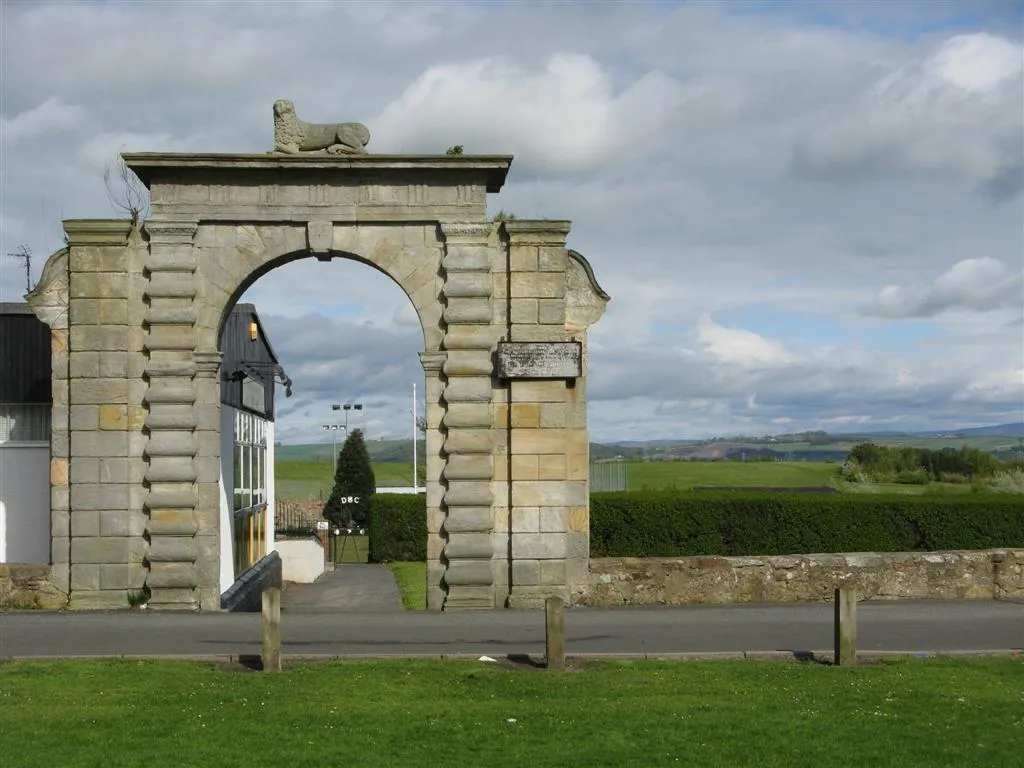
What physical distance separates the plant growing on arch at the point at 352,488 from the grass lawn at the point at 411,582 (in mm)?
14968

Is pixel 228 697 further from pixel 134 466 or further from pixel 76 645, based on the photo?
pixel 134 466

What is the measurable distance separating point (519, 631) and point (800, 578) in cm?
464

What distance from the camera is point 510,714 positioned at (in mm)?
9766

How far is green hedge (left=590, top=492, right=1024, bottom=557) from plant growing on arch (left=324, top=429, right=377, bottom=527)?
73.7ft

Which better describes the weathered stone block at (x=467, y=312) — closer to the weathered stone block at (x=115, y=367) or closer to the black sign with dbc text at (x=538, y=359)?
the black sign with dbc text at (x=538, y=359)

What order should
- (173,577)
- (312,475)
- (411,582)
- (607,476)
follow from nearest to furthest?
(173,577), (411,582), (607,476), (312,475)

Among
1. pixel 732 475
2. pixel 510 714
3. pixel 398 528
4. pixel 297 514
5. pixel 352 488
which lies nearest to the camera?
pixel 510 714

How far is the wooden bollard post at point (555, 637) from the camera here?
11688 millimetres

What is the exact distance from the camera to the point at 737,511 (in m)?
26.8

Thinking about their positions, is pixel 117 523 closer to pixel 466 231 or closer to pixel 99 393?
pixel 99 393

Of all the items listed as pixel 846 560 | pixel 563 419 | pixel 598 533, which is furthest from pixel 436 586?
pixel 598 533

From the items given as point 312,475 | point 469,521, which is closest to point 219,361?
point 469,521

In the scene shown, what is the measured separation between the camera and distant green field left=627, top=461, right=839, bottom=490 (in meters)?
65.2

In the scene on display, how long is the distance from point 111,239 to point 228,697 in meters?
8.12
